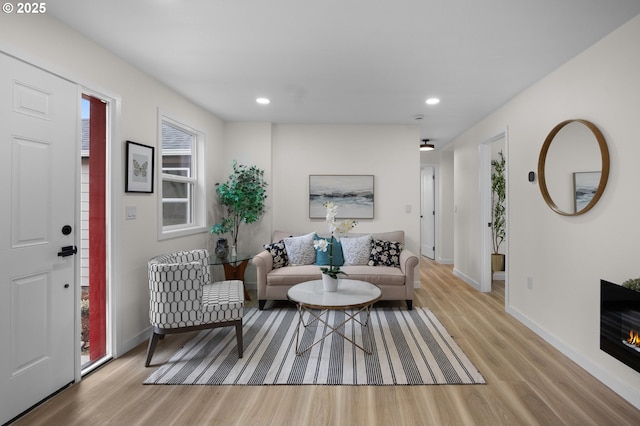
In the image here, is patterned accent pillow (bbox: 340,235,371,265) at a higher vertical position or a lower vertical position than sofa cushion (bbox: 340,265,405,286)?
higher

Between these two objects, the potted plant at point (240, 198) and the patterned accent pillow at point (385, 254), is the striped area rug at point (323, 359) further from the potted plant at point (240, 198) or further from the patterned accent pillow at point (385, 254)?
the potted plant at point (240, 198)

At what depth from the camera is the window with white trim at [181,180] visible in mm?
3535

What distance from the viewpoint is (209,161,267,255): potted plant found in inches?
167

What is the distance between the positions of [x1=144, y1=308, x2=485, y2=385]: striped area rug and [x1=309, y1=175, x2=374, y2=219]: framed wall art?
1805 mm

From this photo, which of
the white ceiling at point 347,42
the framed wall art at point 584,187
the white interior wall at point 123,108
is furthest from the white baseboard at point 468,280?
the white interior wall at point 123,108

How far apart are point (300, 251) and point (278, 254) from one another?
28 centimetres

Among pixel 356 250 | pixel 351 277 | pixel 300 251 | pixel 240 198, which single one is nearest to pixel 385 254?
pixel 356 250

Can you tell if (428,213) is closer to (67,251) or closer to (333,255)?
(333,255)

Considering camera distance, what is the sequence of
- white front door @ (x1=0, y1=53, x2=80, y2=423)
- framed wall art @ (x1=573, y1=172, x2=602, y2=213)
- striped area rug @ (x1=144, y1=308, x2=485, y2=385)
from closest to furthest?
1. white front door @ (x1=0, y1=53, x2=80, y2=423)
2. striped area rug @ (x1=144, y1=308, x2=485, y2=385)
3. framed wall art @ (x1=573, y1=172, x2=602, y2=213)

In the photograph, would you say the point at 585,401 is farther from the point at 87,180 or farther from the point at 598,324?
the point at 87,180

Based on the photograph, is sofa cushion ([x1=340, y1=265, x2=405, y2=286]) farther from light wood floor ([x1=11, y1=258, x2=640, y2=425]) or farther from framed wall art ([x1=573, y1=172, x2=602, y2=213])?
framed wall art ([x1=573, y1=172, x2=602, y2=213])

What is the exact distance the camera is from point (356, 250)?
4090 millimetres

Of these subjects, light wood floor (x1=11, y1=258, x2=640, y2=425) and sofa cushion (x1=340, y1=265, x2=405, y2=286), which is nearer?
light wood floor (x1=11, y1=258, x2=640, y2=425)

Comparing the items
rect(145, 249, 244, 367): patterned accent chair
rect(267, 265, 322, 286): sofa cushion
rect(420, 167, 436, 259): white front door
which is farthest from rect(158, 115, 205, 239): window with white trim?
rect(420, 167, 436, 259): white front door
